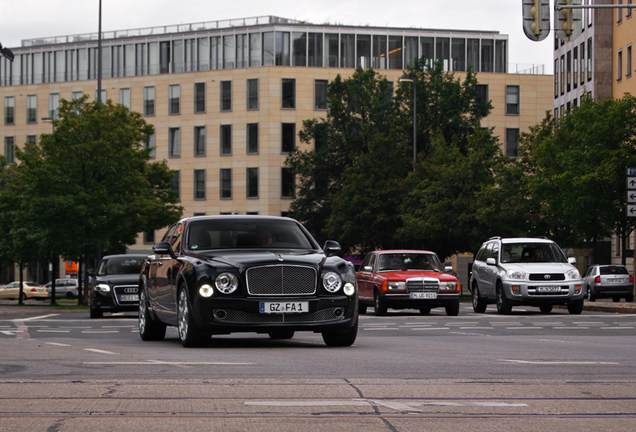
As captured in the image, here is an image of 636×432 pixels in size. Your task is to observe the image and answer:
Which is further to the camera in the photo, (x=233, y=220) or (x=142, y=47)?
(x=142, y=47)

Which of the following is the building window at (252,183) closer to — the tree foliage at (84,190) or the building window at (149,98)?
the building window at (149,98)

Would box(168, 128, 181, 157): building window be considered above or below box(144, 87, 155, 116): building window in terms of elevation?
below

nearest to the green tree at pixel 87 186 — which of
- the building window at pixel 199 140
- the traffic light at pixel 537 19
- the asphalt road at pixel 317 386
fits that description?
the traffic light at pixel 537 19

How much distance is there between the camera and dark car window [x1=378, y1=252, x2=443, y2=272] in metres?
27.1

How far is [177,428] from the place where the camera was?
6.25 meters

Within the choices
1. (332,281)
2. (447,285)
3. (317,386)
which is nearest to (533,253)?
(447,285)

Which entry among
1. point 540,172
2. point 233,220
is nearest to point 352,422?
point 233,220

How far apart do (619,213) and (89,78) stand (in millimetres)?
60314

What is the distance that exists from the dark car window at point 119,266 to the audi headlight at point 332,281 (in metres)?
16.2

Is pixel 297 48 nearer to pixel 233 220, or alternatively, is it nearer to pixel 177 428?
pixel 233 220

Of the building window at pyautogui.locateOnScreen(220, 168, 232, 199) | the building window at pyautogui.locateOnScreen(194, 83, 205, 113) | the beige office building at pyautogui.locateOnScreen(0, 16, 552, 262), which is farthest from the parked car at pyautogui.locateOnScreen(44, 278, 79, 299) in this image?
the building window at pyautogui.locateOnScreen(194, 83, 205, 113)

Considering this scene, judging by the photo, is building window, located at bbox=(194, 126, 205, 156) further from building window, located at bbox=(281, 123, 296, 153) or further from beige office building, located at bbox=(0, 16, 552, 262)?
building window, located at bbox=(281, 123, 296, 153)

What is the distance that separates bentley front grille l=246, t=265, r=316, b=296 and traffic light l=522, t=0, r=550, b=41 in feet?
22.8

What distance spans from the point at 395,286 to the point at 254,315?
14298mm
